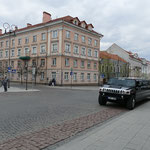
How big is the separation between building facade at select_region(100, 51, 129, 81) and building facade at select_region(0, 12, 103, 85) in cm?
440

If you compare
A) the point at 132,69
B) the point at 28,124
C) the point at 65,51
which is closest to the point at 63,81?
the point at 65,51

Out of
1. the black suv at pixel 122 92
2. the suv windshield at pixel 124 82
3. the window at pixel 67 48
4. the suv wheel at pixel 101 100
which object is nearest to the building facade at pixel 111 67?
the window at pixel 67 48

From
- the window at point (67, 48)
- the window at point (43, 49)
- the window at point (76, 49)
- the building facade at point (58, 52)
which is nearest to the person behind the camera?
the building facade at point (58, 52)

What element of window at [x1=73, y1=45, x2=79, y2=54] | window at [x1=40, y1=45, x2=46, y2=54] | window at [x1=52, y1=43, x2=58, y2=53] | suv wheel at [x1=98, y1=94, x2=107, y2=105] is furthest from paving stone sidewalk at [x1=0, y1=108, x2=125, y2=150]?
window at [x1=40, y1=45, x2=46, y2=54]

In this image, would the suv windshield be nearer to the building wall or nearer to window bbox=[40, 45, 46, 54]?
the building wall

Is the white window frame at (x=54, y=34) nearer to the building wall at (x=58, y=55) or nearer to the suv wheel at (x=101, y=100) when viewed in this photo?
the building wall at (x=58, y=55)

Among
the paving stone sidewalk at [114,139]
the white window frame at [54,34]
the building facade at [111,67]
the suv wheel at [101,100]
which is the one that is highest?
the white window frame at [54,34]

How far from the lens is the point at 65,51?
34562 mm

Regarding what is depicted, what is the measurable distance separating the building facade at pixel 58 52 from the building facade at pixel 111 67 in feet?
14.4

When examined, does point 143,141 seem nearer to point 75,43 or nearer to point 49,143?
point 49,143

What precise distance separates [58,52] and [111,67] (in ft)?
74.1

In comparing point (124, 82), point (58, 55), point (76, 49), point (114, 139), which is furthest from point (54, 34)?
point (114, 139)

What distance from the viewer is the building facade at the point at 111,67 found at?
154 feet

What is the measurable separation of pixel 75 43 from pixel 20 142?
3412 cm
